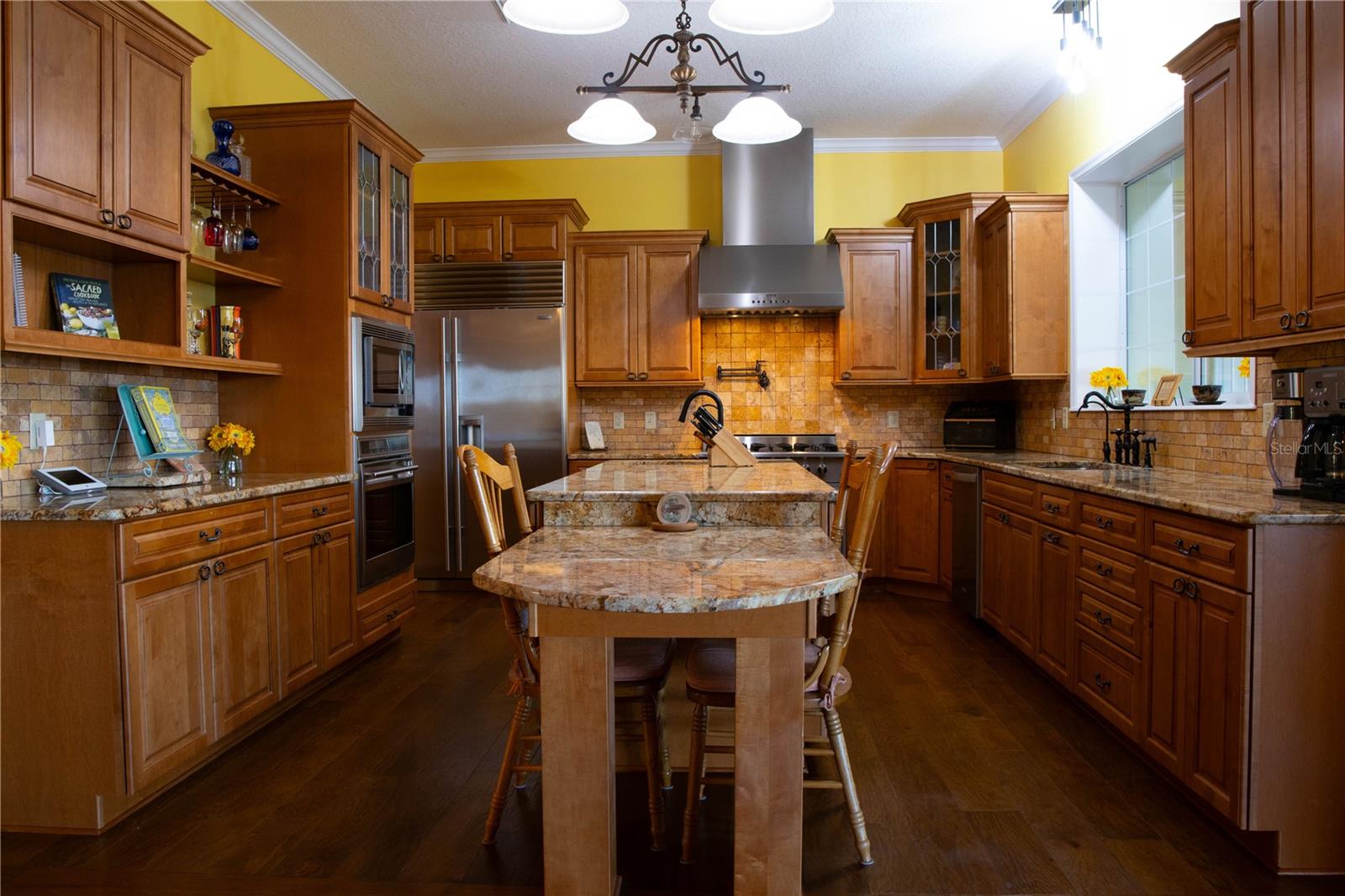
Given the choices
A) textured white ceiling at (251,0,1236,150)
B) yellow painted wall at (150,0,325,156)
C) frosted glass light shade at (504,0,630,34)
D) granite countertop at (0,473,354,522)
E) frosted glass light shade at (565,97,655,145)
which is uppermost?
textured white ceiling at (251,0,1236,150)

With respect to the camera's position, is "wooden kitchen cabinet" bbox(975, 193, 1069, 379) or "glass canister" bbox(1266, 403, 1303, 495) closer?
"glass canister" bbox(1266, 403, 1303, 495)

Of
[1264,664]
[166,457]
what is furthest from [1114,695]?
[166,457]

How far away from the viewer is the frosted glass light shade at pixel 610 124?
9.11 ft

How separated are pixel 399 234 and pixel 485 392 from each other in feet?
4.23

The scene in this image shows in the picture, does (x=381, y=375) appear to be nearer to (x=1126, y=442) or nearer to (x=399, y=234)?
(x=399, y=234)

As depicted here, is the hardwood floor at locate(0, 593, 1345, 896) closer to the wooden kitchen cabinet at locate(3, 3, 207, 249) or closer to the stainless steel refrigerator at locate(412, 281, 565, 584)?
the wooden kitchen cabinet at locate(3, 3, 207, 249)

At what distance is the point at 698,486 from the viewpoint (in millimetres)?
2508

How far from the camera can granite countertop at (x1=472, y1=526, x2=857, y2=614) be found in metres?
1.40

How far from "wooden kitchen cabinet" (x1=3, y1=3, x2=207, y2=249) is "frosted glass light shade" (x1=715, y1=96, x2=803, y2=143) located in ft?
6.15

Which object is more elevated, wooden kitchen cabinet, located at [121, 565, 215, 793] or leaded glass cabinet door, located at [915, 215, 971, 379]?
leaded glass cabinet door, located at [915, 215, 971, 379]

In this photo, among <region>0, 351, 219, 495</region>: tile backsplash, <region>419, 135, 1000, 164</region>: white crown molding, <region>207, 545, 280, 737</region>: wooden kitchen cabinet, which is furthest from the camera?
<region>419, 135, 1000, 164</region>: white crown molding

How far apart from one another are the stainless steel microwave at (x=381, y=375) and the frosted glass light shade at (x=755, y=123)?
183 cm

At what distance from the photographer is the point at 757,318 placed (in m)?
5.64

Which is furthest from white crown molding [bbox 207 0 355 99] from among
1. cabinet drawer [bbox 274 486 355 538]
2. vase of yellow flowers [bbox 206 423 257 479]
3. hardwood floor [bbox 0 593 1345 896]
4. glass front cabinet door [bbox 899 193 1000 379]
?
glass front cabinet door [bbox 899 193 1000 379]
